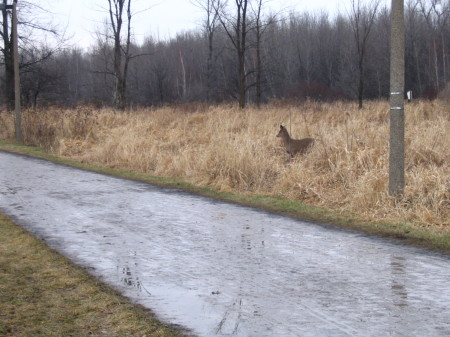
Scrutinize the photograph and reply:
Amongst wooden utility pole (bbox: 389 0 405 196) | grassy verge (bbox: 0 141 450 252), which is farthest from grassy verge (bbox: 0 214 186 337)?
wooden utility pole (bbox: 389 0 405 196)

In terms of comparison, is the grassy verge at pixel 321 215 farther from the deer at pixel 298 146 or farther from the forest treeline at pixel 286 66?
the forest treeline at pixel 286 66

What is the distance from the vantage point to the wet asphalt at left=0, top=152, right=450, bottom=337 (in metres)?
4.82

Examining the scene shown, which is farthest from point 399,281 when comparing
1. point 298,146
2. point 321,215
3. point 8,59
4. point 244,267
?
point 8,59

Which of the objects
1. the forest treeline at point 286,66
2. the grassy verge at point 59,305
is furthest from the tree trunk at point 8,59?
the grassy verge at point 59,305

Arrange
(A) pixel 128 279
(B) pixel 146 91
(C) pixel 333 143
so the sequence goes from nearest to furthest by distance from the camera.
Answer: (A) pixel 128 279, (C) pixel 333 143, (B) pixel 146 91

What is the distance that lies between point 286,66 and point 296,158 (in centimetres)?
6159

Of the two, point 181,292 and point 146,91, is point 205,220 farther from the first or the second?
point 146,91

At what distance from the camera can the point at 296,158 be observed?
1302 centimetres

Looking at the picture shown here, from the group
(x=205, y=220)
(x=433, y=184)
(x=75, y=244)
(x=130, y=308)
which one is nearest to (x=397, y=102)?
(x=433, y=184)

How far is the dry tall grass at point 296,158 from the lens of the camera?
31.4 feet

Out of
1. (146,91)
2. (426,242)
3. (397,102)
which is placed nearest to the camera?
(426,242)

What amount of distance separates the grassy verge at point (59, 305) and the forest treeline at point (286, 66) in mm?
42475

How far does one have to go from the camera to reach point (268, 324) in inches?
185

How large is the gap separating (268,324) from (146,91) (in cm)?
6928
